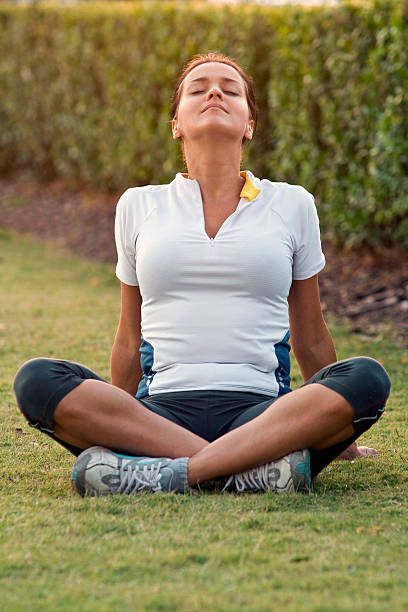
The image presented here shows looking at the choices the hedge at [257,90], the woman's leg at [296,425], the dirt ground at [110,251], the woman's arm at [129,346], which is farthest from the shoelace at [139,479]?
the hedge at [257,90]

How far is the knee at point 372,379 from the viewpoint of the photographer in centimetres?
293

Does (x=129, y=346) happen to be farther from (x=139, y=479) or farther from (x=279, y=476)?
(x=279, y=476)

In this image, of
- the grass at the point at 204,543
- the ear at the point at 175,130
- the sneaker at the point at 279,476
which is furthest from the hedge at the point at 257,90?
the sneaker at the point at 279,476

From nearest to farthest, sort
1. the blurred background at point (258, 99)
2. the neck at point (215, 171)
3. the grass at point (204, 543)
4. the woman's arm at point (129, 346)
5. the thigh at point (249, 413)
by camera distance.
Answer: the grass at point (204, 543) → the thigh at point (249, 413) → the neck at point (215, 171) → the woman's arm at point (129, 346) → the blurred background at point (258, 99)

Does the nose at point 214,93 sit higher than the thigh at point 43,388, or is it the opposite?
the nose at point 214,93

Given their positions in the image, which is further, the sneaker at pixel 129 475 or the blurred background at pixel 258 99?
the blurred background at pixel 258 99

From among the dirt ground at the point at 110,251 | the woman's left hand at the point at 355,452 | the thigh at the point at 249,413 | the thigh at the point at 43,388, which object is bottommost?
the dirt ground at the point at 110,251

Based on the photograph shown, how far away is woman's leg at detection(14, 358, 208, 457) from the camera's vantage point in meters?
2.96

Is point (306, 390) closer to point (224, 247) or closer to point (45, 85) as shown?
point (224, 247)

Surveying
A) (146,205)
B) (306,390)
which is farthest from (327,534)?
(146,205)

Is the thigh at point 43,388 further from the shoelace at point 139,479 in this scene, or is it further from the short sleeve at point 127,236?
the short sleeve at point 127,236

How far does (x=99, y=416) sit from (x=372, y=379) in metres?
0.86

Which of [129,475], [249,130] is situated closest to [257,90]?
[249,130]

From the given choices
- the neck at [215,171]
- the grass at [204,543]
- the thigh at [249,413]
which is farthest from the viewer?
the neck at [215,171]
